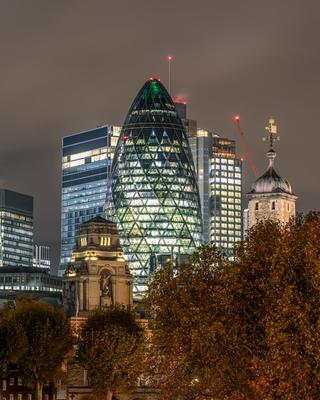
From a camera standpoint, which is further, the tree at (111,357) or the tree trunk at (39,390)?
the tree trunk at (39,390)

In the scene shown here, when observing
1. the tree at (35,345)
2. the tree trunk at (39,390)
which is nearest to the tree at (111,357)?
the tree at (35,345)

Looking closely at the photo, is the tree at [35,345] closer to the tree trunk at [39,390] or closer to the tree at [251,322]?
the tree trunk at [39,390]

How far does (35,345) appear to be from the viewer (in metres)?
180

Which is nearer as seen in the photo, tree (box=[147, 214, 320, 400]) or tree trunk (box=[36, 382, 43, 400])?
tree (box=[147, 214, 320, 400])

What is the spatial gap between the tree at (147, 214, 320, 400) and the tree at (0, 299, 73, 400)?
224ft

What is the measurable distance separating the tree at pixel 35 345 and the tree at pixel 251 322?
6833 centimetres

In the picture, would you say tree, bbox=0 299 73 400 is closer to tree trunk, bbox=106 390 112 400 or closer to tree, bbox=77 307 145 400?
tree, bbox=77 307 145 400

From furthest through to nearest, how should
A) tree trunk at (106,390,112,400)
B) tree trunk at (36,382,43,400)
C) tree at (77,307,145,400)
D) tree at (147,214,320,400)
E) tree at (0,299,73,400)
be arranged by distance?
tree trunk at (106,390,112,400) → tree trunk at (36,382,43,400) → tree at (77,307,145,400) → tree at (0,299,73,400) → tree at (147,214,320,400)

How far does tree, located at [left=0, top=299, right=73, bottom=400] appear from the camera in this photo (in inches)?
6954

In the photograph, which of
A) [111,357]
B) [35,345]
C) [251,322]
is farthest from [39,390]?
[251,322]

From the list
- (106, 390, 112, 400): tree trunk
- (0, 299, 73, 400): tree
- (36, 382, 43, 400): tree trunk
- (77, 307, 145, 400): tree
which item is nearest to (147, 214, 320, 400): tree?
(77, 307, 145, 400): tree

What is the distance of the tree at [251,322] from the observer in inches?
3686

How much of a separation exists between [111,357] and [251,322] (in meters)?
80.9

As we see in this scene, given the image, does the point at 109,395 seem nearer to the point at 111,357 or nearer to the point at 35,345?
the point at 111,357
